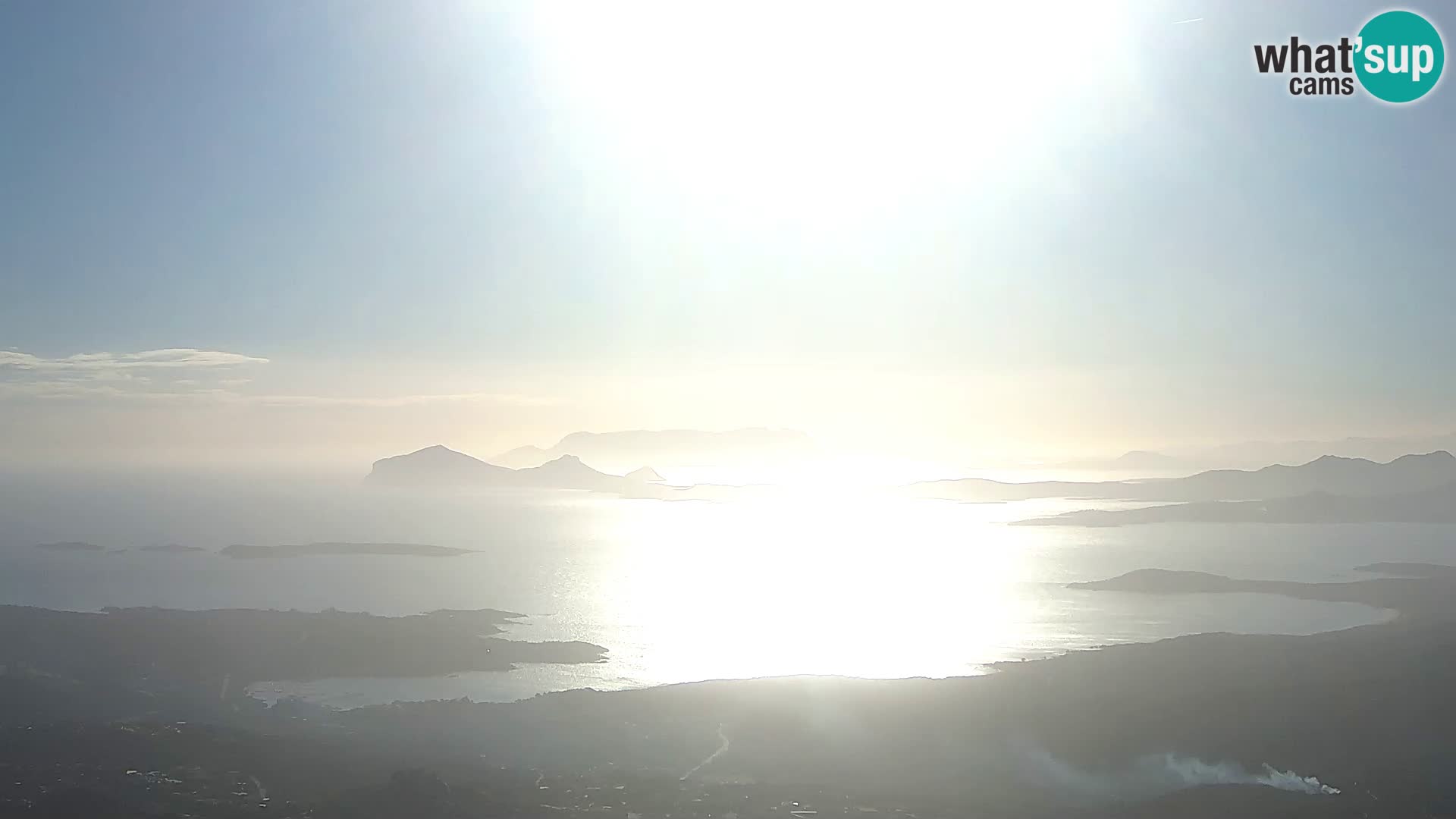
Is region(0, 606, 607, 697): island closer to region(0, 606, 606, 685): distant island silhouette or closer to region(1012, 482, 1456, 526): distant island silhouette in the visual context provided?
region(0, 606, 606, 685): distant island silhouette

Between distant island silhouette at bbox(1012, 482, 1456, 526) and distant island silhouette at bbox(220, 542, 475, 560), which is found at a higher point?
distant island silhouette at bbox(1012, 482, 1456, 526)

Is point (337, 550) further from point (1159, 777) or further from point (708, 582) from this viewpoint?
point (1159, 777)

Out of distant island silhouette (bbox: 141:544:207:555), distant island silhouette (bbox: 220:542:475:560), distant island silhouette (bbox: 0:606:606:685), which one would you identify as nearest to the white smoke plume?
distant island silhouette (bbox: 0:606:606:685)

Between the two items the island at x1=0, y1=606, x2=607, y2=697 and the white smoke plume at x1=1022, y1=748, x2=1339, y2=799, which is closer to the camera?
the white smoke plume at x1=1022, y1=748, x2=1339, y2=799

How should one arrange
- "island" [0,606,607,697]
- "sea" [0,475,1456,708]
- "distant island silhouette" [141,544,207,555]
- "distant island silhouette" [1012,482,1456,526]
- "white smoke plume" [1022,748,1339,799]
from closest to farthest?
"white smoke plume" [1022,748,1339,799] → "island" [0,606,607,697] → "sea" [0,475,1456,708] → "distant island silhouette" [141,544,207,555] → "distant island silhouette" [1012,482,1456,526]

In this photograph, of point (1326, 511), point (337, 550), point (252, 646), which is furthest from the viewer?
point (1326, 511)

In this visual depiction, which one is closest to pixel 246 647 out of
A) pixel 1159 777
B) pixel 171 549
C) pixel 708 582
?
pixel 1159 777

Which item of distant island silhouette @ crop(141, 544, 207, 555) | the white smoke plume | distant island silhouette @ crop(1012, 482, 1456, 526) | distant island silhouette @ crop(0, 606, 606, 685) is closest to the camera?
the white smoke plume

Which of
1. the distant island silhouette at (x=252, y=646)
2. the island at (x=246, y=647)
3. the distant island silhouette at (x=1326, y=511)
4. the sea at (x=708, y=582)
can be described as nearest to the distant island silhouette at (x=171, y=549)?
the sea at (x=708, y=582)
